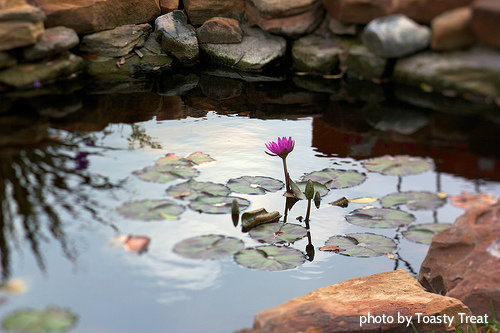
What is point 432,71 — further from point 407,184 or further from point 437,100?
point 407,184

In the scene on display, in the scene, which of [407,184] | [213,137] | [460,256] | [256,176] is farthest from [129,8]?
[460,256]

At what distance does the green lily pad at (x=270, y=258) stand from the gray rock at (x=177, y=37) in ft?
7.03

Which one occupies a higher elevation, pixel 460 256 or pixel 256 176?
pixel 256 176

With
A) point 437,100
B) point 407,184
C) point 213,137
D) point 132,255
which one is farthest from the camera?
point 437,100

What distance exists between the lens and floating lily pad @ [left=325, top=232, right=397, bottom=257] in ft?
6.70

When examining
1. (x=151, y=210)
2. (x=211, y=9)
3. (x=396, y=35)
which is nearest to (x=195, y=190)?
(x=151, y=210)

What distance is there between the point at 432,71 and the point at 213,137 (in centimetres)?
143

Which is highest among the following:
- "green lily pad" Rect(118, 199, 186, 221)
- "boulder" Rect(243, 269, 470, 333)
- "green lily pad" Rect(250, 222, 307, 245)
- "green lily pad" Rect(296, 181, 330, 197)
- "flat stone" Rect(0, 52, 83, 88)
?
"flat stone" Rect(0, 52, 83, 88)

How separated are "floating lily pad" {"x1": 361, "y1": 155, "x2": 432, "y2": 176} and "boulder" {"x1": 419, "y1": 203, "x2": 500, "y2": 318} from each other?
1.63ft

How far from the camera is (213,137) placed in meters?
2.77

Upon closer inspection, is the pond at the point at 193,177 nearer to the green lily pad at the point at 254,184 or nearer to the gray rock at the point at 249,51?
the green lily pad at the point at 254,184

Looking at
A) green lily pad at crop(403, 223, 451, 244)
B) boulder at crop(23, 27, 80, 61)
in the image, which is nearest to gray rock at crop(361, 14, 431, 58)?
green lily pad at crop(403, 223, 451, 244)

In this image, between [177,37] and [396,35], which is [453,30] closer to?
[396,35]

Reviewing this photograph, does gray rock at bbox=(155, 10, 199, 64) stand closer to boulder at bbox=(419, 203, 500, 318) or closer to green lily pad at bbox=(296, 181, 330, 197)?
green lily pad at bbox=(296, 181, 330, 197)
